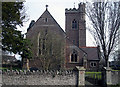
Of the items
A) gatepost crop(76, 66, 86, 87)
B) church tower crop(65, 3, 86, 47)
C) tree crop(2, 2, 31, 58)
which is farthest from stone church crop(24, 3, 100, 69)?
tree crop(2, 2, 31, 58)

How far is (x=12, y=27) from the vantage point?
17359mm

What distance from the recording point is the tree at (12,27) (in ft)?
53.8

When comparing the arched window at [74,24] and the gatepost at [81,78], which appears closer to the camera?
→ the gatepost at [81,78]

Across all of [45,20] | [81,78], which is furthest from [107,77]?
[45,20]

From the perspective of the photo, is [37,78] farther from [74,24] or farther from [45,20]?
[74,24]

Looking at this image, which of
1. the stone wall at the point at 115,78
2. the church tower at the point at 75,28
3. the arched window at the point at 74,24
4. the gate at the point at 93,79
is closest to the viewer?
the stone wall at the point at 115,78

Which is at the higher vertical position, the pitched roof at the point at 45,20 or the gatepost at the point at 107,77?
the pitched roof at the point at 45,20

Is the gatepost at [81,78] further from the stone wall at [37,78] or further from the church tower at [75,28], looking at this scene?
the church tower at [75,28]

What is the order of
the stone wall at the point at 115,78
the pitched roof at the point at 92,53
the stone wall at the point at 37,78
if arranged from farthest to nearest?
the pitched roof at the point at 92,53
the stone wall at the point at 115,78
the stone wall at the point at 37,78

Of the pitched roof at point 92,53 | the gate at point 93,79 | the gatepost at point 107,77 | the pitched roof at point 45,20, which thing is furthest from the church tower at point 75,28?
the gatepost at point 107,77

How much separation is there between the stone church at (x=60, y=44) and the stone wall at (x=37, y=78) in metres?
4.76

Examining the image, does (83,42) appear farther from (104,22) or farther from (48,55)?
(104,22)

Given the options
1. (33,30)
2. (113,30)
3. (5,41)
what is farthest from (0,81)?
(33,30)

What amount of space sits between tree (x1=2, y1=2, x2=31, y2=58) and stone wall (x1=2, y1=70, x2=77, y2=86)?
3.28 meters
